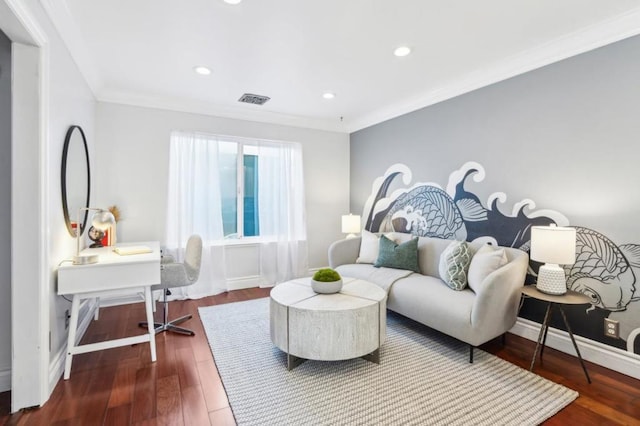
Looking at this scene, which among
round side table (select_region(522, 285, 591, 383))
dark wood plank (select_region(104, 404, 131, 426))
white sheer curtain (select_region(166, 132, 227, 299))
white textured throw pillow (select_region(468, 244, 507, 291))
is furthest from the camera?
white sheer curtain (select_region(166, 132, 227, 299))

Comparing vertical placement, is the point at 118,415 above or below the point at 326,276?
below

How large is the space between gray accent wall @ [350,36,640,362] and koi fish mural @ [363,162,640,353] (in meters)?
0.03

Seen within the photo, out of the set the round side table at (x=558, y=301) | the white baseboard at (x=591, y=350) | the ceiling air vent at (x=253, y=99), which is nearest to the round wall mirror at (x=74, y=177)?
the ceiling air vent at (x=253, y=99)

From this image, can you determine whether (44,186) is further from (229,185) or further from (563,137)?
(563,137)

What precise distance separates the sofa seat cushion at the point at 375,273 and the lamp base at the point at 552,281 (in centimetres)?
120

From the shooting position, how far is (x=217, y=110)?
14.0ft

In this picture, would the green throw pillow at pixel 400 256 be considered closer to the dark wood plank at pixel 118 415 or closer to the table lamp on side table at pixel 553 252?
the table lamp on side table at pixel 553 252

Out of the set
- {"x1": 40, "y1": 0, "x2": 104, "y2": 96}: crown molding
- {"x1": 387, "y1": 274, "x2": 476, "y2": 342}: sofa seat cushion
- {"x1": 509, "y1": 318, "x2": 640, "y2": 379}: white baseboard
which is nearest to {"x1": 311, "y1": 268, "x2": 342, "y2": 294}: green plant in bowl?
{"x1": 387, "y1": 274, "x2": 476, "y2": 342}: sofa seat cushion

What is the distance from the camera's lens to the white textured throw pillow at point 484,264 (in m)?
2.65

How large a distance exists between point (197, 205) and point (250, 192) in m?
0.78

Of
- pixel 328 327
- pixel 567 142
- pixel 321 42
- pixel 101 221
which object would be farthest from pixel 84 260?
pixel 567 142

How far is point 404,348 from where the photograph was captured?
8.76 feet

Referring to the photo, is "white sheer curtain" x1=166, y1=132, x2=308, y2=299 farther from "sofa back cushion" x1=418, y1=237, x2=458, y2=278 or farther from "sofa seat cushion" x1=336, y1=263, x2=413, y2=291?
"sofa back cushion" x1=418, y1=237, x2=458, y2=278

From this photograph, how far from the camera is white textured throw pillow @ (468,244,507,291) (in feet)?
8.69
